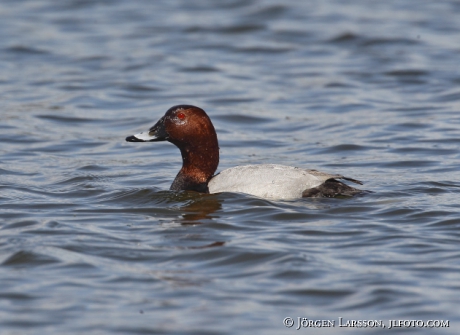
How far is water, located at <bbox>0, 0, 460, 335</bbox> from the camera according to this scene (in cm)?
600

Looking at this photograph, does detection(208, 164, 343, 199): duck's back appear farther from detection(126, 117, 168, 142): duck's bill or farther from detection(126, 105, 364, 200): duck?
detection(126, 117, 168, 142): duck's bill

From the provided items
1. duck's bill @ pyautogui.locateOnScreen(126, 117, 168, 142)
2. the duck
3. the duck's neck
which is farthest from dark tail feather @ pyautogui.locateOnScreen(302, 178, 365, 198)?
duck's bill @ pyautogui.locateOnScreen(126, 117, 168, 142)

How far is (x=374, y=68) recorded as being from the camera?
1642cm

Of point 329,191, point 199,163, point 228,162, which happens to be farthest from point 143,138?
point 228,162

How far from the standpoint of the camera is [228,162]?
36.3 ft

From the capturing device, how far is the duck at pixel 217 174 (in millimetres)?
8477

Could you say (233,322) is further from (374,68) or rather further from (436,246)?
(374,68)

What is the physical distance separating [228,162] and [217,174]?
2039 millimetres

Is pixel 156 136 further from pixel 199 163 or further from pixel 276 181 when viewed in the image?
pixel 276 181

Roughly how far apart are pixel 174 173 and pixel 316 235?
11.1ft

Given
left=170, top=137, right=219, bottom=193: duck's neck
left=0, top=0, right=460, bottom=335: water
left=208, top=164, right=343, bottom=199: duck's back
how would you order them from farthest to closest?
left=170, top=137, right=219, bottom=193: duck's neck < left=208, top=164, right=343, bottom=199: duck's back < left=0, top=0, right=460, bottom=335: water

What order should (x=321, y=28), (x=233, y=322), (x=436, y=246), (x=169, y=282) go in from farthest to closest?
(x=321, y=28) < (x=436, y=246) < (x=169, y=282) < (x=233, y=322)

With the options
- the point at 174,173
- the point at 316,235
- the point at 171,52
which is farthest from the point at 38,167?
the point at 171,52

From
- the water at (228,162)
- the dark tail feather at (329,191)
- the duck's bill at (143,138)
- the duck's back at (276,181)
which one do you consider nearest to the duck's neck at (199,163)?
the water at (228,162)
